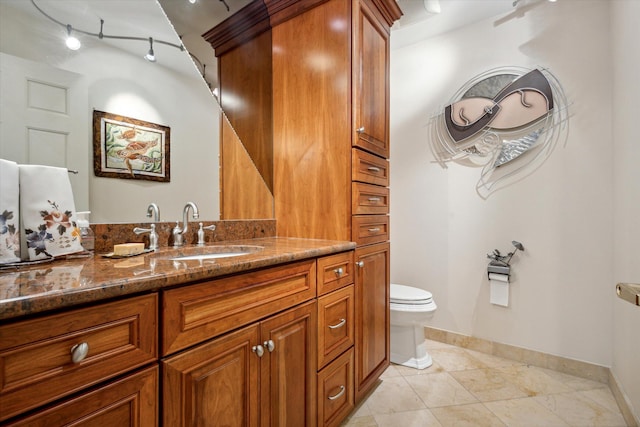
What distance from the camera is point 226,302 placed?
0.83 m

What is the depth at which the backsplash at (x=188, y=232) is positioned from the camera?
108 cm

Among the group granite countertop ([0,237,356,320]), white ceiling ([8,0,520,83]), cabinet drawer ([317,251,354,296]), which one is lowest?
cabinet drawer ([317,251,354,296])

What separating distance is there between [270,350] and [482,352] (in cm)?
199

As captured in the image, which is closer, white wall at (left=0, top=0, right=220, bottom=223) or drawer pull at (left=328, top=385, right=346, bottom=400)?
white wall at (left=0, top=0, right=220, bottom=223)

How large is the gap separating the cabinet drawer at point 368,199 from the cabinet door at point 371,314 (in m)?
0.21

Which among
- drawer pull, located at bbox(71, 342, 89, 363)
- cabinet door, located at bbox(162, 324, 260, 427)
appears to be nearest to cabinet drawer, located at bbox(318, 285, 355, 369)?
cabinet door, located at bbox(162, 324, 260, 427)

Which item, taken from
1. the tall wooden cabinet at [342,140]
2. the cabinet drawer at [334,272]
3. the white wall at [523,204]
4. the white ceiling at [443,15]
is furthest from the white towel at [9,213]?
the white wall at [523,204]

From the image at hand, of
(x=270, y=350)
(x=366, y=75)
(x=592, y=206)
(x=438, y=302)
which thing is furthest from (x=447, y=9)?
(x=270, y=350)

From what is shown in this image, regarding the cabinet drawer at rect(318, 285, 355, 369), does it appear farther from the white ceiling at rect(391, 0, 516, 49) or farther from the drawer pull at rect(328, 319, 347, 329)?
the white ceiling at rect(391, 0, 516, 49)

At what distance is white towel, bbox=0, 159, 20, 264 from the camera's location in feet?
2.53

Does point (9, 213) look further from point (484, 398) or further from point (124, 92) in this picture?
point (484, 398)

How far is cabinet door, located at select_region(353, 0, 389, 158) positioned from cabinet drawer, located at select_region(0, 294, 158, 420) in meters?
1.21

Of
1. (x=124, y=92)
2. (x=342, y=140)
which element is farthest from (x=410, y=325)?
(x=124, y=92)

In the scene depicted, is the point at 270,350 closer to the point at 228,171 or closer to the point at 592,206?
the point at 228,171
